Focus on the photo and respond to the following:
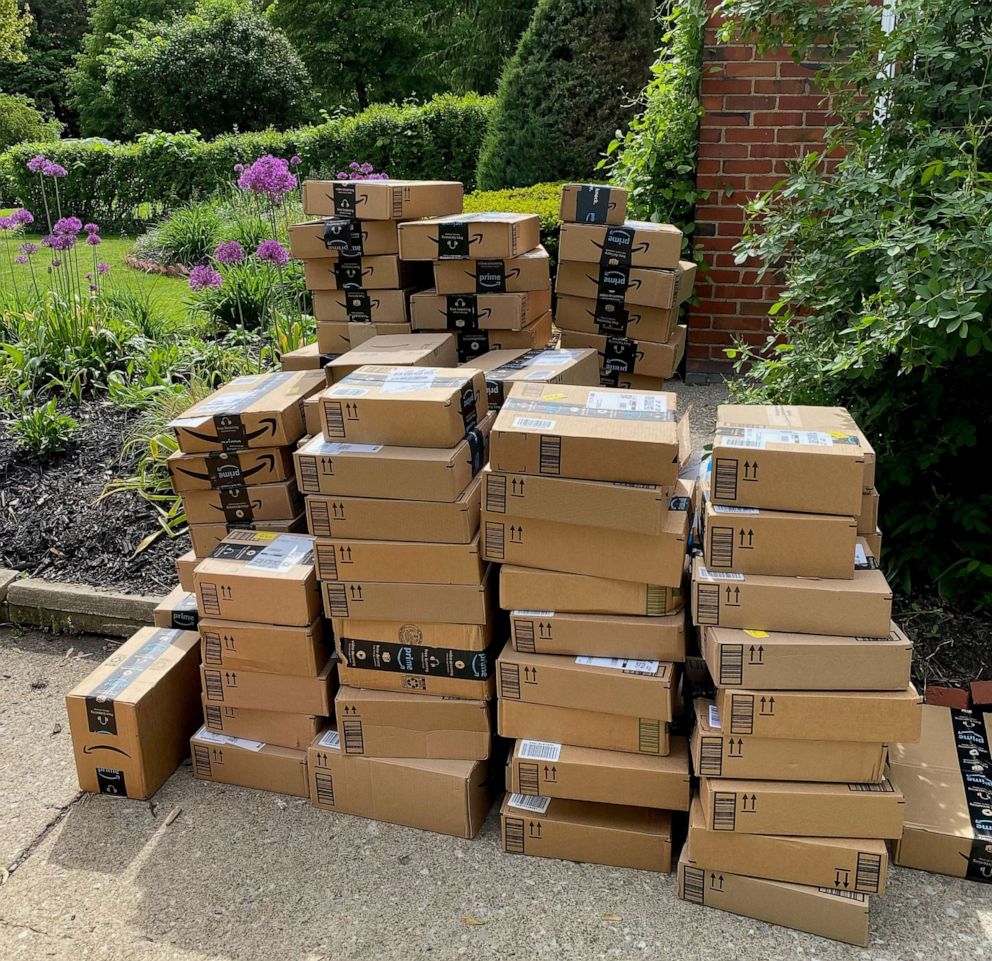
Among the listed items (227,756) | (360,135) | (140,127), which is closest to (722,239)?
(227,756)

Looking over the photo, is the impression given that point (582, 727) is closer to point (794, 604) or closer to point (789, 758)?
point (789, 758)

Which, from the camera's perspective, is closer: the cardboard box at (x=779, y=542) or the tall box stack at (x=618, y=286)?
the cardboard box at (x=779, y=542)

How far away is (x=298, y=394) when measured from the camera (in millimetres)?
3256

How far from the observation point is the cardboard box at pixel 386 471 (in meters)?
2.61

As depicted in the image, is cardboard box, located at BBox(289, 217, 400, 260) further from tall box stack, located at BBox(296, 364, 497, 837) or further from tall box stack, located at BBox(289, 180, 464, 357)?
tall box stack, located at BBox(296, 364, 497, 837)

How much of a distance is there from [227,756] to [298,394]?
1.19 m

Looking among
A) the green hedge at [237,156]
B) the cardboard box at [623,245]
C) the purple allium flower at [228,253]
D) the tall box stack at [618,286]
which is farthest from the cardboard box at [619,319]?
the green hedge at [237,156]

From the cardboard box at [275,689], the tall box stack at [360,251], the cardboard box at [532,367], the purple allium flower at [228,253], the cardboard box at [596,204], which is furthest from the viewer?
the purple allium flower at [228,253]

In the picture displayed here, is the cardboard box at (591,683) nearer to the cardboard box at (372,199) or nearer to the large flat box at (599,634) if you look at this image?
the large flat box at (599,634)

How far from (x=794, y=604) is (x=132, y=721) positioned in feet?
6.36

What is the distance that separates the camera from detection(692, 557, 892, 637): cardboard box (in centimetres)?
235

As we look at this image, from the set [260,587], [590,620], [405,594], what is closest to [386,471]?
[405,594]

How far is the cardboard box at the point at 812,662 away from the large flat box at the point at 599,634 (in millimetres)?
220

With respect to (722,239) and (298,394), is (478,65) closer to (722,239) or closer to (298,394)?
(722,239)
